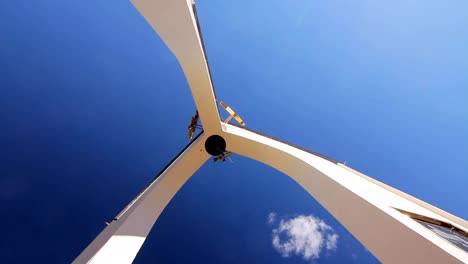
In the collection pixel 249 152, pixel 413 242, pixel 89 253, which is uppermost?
pixel 249 152

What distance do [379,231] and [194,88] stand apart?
18.5ft

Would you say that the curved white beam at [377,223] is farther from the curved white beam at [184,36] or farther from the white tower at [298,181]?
the curved white beam at [184,36]

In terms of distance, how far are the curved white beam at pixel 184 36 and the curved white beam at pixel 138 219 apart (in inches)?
88.0

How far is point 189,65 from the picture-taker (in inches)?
263

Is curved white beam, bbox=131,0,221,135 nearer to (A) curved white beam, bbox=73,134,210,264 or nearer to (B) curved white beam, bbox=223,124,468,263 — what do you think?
(A) curved white beam, bbox=73,134,210,264

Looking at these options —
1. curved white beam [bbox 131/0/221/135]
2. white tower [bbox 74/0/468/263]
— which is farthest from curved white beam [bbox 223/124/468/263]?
curved white beam [bbox 131/0/221/135]

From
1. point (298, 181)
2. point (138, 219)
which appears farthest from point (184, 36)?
point (138, 219)

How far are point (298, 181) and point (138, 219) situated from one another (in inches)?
177

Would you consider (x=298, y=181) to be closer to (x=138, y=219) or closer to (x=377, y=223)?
(x=377, y=223)

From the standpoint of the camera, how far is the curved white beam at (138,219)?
5.83 meters

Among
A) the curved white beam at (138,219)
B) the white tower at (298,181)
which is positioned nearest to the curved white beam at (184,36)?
the white tower at (298,181)

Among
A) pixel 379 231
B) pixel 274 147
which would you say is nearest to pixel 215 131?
pixel 274 147

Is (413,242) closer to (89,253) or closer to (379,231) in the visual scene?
(379,231)

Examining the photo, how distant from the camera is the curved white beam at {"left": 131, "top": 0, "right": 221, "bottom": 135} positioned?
489cm
